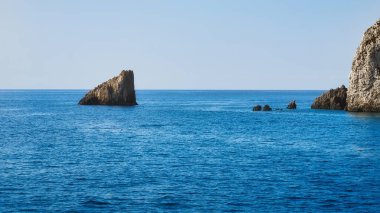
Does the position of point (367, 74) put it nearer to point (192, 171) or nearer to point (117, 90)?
point (192, 171)

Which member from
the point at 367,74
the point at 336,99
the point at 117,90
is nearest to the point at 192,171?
the point at 367,74

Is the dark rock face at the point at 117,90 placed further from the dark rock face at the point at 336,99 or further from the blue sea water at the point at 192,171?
the blue sea water at the point at 192,171

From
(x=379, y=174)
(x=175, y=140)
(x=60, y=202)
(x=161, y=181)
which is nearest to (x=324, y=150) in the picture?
(x=379, y=174)

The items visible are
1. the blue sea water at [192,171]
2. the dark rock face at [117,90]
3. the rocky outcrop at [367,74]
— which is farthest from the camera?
the dark rock face at [117,90]

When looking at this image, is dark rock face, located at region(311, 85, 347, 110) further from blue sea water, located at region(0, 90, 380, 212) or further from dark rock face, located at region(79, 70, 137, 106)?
dark rock face, located at region(79, 70, 137, 106)

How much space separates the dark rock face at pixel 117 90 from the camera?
183125mm

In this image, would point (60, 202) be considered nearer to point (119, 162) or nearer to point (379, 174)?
point (119, 162)

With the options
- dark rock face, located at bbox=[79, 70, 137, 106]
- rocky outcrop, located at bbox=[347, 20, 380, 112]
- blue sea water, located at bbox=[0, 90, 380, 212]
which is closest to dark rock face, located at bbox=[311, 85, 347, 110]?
rocky outcrop, located at bbox=[347, 20, 380, 112]

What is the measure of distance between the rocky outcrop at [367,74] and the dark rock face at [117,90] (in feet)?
264

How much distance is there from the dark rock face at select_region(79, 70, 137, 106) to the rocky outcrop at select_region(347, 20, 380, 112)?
80.6 metres

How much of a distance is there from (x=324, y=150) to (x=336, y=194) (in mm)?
28366

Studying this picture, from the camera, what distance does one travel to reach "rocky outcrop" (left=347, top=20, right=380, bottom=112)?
129 metres

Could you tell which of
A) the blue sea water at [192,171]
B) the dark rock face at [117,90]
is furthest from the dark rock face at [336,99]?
the dark rock face at [117,90]

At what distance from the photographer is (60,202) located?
41656mm
